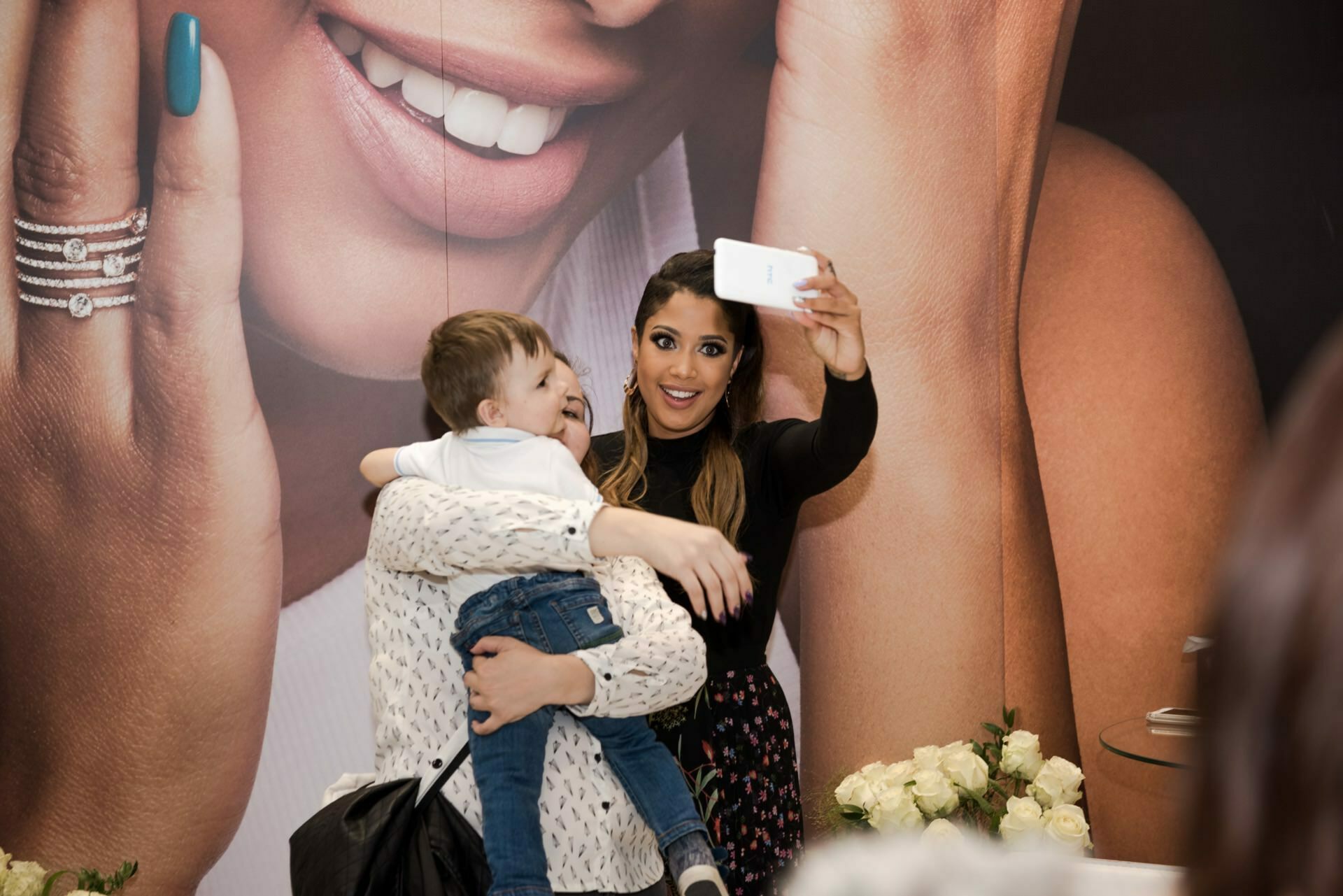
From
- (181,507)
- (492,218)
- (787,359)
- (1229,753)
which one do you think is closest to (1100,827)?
(787,359)

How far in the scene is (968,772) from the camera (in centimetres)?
218

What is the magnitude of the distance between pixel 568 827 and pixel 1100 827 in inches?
65.5

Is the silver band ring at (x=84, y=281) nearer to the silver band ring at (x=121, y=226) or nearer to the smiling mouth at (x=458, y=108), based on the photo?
the silver band ring at (x=121, y=226)

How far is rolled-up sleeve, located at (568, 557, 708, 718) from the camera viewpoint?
5.67ft

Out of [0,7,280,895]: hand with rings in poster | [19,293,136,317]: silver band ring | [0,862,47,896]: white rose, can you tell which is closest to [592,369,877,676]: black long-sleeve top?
[0,7,280,895]: hand with rings in poster

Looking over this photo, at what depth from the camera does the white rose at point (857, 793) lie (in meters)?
2.18

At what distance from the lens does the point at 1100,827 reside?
286 cm

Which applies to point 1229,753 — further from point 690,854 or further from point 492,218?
point 492,218

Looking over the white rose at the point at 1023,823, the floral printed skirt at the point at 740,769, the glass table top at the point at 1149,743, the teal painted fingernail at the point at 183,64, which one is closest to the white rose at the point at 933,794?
the white rose at the point at 1023,823

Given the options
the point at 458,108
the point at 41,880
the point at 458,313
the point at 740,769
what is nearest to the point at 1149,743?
the point at 740,769

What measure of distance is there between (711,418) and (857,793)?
82 cm

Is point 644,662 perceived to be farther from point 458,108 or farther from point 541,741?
point 458,108

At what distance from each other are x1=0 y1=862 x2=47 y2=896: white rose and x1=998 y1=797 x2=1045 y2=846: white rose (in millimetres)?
2199

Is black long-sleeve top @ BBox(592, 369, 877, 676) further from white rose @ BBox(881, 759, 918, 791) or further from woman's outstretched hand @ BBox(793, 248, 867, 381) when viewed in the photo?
white rose @ BBox(881, 759, 918, 791)
